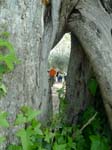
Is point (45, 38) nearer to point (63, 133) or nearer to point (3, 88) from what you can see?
point (3, 88)

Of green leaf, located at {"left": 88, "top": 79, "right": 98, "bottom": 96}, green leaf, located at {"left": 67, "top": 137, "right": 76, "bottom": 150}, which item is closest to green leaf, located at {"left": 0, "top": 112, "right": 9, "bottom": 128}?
green leaf, located at {"left": 67, "top": 137, "right": 76, "bottom": 150}

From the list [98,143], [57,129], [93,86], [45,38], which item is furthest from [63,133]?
[45,38]

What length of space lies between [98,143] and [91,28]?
0.96m

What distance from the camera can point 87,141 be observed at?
351 centimetres

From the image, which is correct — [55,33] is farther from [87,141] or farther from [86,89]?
[87,141]

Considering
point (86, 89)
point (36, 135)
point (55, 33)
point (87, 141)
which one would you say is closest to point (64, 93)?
point (86, 89)

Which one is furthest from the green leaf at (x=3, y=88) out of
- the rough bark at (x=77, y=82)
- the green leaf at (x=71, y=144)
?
the rough bark at (x=77, y=82)

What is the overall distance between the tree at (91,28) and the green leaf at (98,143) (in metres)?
0.18

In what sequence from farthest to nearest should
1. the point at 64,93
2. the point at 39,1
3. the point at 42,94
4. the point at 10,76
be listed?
1. the point at 64,93
2. the point at 42,94
3. the point at 39,1
4. the point at 10,76

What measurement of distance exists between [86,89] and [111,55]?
57cm

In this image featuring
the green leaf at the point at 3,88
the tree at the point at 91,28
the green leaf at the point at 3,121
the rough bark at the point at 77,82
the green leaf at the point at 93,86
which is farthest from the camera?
the rough bark at the point at 77,82

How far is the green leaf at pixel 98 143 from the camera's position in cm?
330

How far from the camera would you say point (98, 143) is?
10.9 ft

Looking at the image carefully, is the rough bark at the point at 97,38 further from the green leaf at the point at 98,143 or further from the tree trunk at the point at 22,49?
the tree trunk at the point at 22,49
